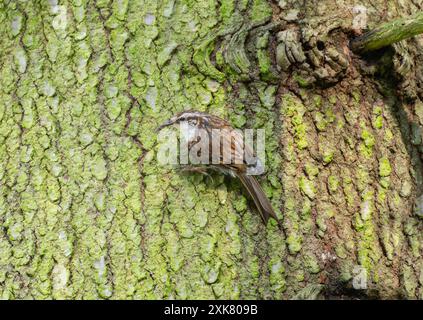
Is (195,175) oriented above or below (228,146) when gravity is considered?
below

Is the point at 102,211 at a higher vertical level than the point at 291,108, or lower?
lower

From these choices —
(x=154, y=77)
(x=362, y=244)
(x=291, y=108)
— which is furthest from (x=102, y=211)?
→ (x=362, y=244)

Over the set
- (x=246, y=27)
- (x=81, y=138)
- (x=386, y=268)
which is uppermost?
(x=246, y=27)

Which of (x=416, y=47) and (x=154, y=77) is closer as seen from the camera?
(x=154, y=77)
